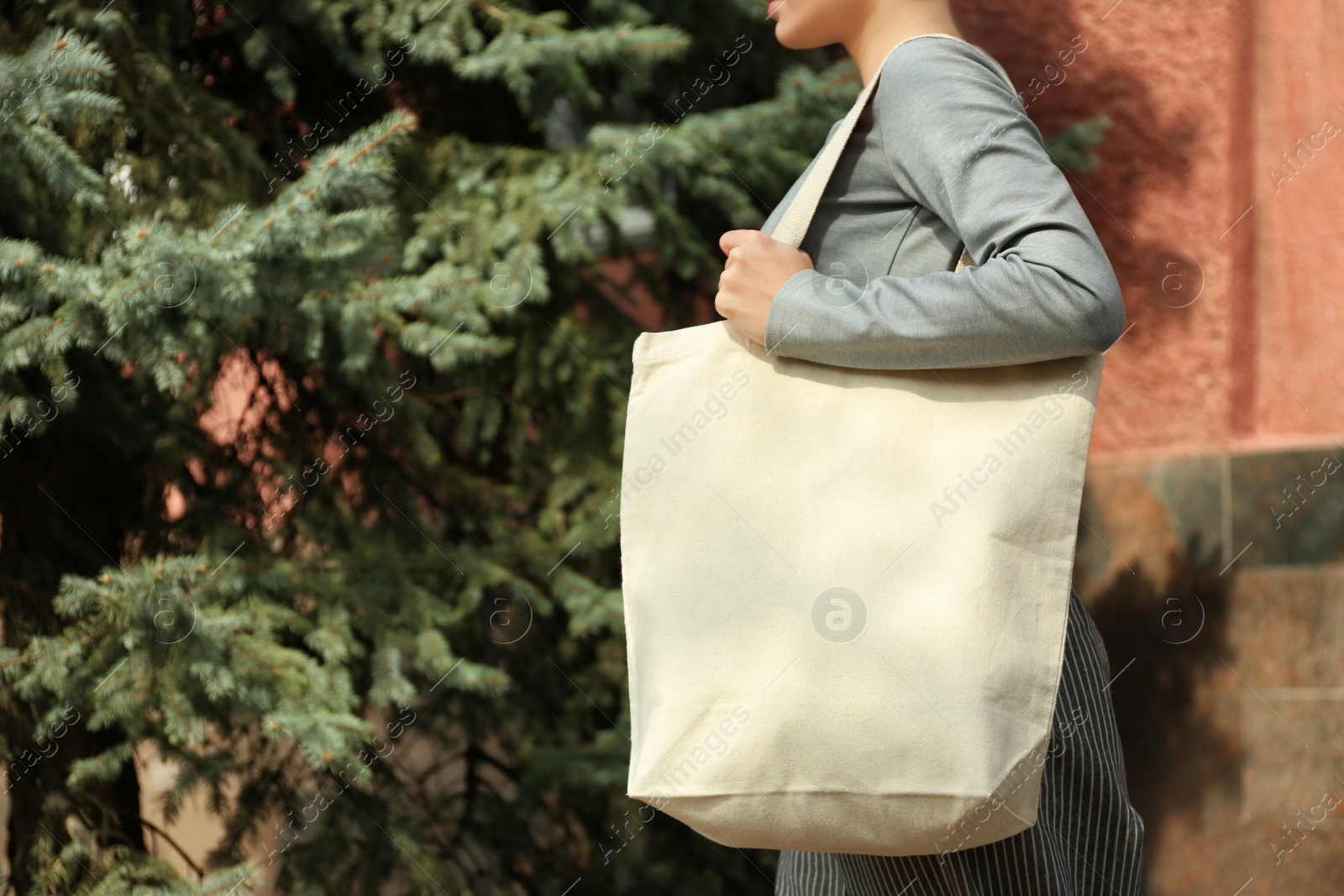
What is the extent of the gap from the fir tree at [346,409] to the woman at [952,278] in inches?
48.6

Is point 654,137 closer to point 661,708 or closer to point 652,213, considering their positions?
point 652,213

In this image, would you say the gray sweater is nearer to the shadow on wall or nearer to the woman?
the woman

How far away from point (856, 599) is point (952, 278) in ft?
1.23

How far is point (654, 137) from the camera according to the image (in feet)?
9.05

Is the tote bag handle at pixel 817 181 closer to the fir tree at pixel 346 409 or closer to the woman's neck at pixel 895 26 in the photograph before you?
the woman's neck at pixel 895 26

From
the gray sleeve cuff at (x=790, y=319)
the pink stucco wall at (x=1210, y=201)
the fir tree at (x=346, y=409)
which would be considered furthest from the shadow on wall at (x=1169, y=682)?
the gray sleeve cuff at (x=790, y=319)

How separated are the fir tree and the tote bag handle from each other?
1.22 meters

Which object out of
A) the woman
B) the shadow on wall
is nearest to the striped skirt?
the woman

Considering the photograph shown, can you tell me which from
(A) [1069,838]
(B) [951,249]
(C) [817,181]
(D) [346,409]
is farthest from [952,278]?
(D) [346,409]

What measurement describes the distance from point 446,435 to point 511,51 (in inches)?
42.6

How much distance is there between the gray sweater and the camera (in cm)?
121

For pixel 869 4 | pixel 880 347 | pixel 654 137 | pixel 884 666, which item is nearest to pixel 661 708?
pixel 884 666

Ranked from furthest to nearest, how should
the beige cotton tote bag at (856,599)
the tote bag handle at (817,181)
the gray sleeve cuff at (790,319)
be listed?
the tote bag handle at (817,181), the gray sleeve cuff at (790,319), the beige cotton tote bag at (856,599)

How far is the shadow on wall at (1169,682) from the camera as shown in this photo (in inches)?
109
